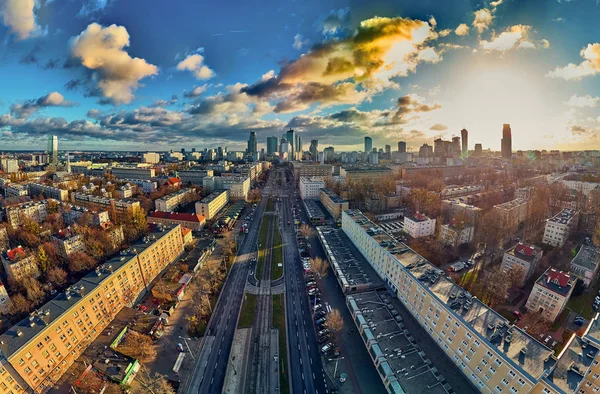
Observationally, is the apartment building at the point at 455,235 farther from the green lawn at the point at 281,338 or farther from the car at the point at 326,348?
the green lawn at the point at 281,338

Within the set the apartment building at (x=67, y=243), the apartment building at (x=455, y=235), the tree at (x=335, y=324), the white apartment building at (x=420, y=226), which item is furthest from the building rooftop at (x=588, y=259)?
the apartment building at (x=67, y=243)

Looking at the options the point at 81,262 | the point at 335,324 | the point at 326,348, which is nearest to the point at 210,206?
the point at 81,262

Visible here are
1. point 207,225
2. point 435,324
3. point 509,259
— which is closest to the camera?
point 435,324

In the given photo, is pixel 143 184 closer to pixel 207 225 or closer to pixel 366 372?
pixel 207 225

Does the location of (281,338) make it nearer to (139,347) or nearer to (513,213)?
(139,347)

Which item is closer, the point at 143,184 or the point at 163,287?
the point at 163,287

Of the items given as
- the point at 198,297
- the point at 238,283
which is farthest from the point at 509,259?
the point at 198,297

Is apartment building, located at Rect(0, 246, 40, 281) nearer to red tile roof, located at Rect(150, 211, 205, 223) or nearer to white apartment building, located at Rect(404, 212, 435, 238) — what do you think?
red tile roof, located at Rect(150, 211, 205, 223)
